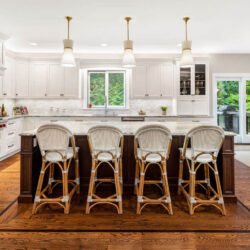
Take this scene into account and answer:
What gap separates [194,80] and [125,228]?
15.8 ft

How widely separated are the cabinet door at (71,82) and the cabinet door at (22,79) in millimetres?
1056

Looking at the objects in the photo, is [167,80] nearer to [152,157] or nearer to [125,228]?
[152,157]

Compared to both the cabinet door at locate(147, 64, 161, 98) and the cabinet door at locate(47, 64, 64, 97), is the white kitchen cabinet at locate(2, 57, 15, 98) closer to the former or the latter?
the cabinet door at locate(47, 64, 64, 97)

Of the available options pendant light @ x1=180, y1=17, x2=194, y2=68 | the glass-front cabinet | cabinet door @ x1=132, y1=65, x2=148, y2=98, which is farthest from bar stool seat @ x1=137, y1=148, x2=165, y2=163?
the glass-front cabinet

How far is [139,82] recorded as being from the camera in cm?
602

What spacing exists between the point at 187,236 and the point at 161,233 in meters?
0.23

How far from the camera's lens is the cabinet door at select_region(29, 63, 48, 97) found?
6.02m

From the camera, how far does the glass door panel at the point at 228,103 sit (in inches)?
251

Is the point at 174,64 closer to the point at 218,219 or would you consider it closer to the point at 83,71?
the point at 83,71

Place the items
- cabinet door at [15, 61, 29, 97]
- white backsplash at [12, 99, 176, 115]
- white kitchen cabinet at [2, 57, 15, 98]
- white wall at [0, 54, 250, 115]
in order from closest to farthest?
white kitchen cabinet at [2, 57, 15, 98] → cabinet door at [15, 61, 29, 97] → white wall at [0, 54, 250, 115] → white backsplash at [12, 99, 176, 115]

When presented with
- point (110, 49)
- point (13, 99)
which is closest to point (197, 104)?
point (110, 49)

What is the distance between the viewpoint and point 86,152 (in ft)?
10.1

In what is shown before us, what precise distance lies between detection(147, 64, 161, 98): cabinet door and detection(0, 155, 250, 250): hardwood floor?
3778 mm

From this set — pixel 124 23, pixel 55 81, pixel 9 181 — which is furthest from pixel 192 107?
pixel 9 181
